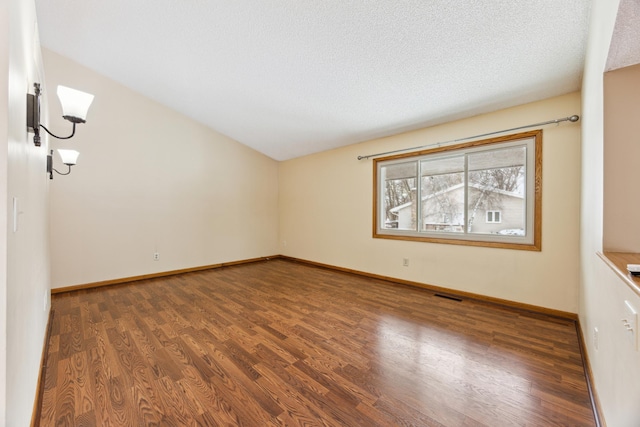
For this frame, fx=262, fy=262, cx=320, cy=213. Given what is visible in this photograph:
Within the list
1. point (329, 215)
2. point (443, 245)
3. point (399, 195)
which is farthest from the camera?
point (329, 215)

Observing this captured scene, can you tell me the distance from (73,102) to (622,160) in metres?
3.18

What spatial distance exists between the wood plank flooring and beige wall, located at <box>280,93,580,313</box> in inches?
14.3

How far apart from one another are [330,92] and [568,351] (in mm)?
3392

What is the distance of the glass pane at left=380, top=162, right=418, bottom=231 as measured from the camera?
4.03 metres

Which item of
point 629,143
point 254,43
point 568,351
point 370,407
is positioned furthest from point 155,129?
point 568,351

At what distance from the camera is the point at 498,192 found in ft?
10.4

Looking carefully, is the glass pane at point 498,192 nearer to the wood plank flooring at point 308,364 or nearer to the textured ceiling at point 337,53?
the textured ceiling at point 337,53

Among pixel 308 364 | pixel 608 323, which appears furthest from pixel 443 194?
pixel 308 364

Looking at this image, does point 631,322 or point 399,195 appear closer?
point 631,322

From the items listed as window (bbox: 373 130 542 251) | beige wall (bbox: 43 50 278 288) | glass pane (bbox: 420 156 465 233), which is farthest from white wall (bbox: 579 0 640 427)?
beige wall (bbox: 43 50 278 288)

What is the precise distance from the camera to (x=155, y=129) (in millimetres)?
4398

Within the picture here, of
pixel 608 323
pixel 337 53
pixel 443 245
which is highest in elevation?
pixel 337 53

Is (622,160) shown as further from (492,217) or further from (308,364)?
(308,364)

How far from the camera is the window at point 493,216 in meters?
3.18
